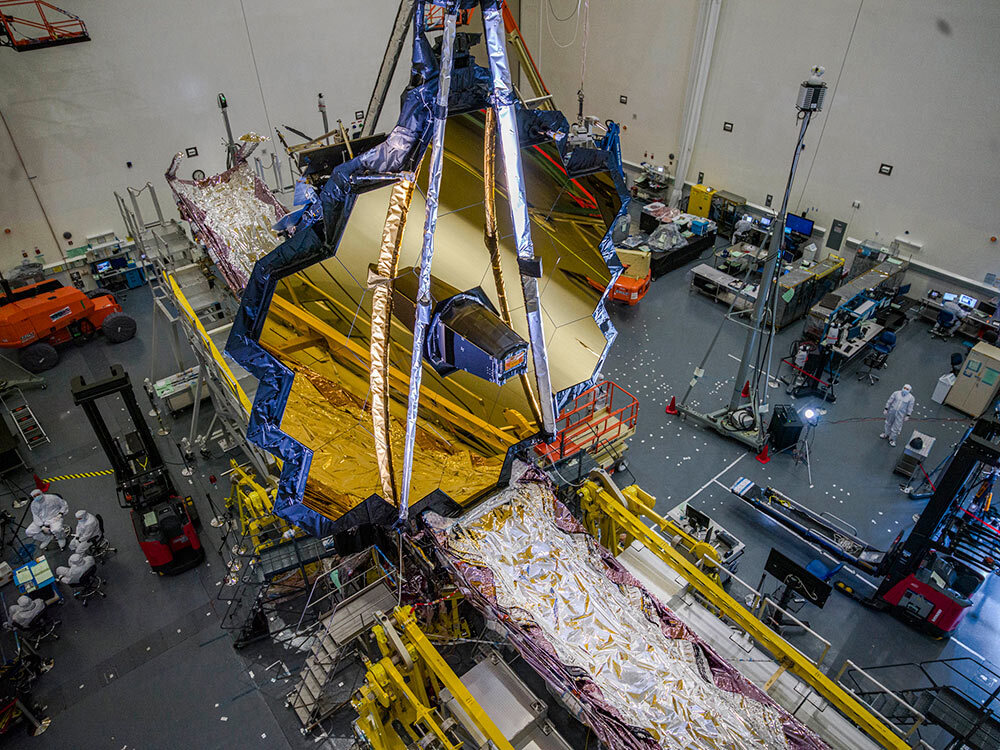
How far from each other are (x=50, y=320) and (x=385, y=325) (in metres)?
13.0

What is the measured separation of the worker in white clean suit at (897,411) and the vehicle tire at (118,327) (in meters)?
15.6

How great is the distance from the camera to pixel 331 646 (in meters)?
7.36

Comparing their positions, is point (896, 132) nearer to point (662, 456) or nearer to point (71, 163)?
point (662, 456)

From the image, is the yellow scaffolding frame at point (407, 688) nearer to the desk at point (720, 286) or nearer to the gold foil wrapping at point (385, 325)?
the gold foil wrapping at point (385, 325)

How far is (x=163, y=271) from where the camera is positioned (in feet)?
36.3

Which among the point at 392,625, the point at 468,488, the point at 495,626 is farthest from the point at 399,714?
the point at 468,488

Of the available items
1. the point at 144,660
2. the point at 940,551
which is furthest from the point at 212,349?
the point at 940,551

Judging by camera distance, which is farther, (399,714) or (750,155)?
(750,155)

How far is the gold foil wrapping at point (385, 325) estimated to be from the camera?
4.07 m

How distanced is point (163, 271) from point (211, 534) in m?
4.57

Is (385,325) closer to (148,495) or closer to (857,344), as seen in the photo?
(148,495)

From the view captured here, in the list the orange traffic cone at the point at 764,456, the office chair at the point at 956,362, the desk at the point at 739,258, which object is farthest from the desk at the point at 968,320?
the orange traffic cone at the point at 764,456

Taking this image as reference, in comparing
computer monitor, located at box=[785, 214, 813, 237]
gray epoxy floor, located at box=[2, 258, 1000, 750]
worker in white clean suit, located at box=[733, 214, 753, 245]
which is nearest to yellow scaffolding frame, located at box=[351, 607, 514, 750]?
gray epoxy floor, located at box=[2, 258, 1000, 750]

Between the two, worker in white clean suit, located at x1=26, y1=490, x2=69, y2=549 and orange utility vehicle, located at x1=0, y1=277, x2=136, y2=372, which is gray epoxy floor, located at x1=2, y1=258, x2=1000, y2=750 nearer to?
orange utility vehicle, located at x1=0, y1=277, x2=136, y2=372
